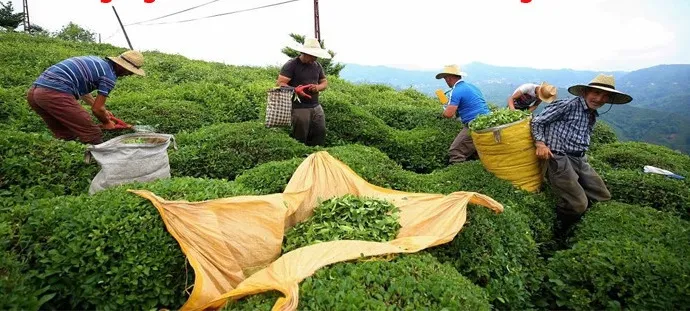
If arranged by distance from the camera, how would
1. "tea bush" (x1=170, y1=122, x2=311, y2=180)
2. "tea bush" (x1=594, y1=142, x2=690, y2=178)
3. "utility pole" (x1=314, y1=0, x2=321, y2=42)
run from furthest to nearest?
"utility pole" (x1=314, y1=0, x2=321, y2=42) → "tea bush" (x1=594, y1=142, x2=690, y2=178) → "tea bush" (x1=170, y1=122, x2=311, y2=180)

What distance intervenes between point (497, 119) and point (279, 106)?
3054 mm

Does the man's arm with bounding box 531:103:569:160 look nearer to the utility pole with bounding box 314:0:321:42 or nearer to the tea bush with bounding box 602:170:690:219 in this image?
the tea bush with bounding box 602:170:690:219

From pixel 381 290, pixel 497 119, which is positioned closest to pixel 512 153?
pixel 497 119

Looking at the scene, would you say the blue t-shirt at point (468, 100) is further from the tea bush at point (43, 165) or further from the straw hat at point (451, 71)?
the tea bush at point (43, 165)

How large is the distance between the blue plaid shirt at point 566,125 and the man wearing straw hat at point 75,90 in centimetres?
514

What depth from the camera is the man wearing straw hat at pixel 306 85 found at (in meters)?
6.34

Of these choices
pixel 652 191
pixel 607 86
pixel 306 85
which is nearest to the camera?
pixel 607 86

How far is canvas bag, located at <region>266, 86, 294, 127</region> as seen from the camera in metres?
6.29

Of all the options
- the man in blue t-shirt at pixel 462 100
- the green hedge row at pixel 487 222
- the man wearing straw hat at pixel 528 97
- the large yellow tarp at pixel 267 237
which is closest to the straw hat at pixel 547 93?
the man wearing straw hat at pixel 528 97

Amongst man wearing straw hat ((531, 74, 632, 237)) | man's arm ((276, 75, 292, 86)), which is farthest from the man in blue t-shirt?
man's arm ((276, 75, 292, 86))

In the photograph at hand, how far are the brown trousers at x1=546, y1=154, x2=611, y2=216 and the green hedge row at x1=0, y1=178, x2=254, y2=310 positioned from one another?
4220 mm

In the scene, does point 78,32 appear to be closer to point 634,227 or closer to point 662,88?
point 634,227

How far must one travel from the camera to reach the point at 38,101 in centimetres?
514

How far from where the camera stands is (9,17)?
24.9 meters
